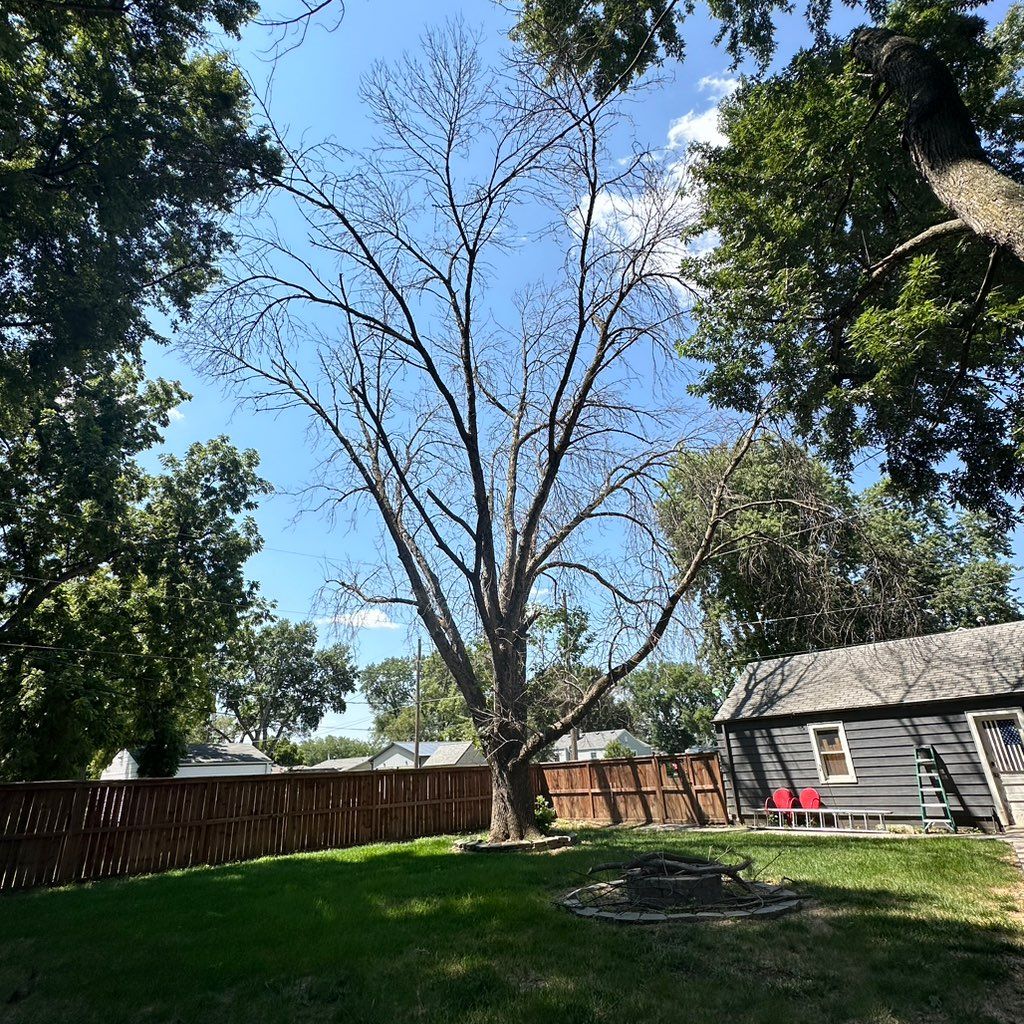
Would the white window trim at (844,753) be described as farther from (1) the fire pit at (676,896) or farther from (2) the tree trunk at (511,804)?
(1) the fire pit at (676,896)

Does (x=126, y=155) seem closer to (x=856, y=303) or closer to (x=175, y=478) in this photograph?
(x=856, y=303)

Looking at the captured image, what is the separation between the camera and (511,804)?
32.6ft

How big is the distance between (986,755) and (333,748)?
282 ft

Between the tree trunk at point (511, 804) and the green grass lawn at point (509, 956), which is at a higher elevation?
the tree trunk at point (511, 804)

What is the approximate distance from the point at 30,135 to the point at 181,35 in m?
2.31

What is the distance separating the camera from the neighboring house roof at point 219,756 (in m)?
27.0

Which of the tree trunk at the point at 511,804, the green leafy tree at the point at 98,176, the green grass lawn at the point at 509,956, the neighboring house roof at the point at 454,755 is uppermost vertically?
the green leafy tree at the point at 98,176

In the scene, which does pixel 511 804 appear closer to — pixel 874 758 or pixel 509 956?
pixel 509 956

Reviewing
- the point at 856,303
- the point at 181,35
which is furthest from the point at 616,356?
the point at 181,35

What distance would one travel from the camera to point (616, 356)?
34.6ft

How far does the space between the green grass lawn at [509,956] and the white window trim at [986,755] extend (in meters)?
3.88

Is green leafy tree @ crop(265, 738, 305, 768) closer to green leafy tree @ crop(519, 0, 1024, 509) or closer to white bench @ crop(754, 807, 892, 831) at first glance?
white bench @ crop(754, 807, 892, 831)

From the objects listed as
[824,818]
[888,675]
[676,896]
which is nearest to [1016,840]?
[888,675]

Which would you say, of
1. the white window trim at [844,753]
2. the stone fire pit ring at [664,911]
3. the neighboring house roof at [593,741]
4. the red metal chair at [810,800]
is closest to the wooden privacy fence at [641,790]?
the red metal chair at [810,800]
